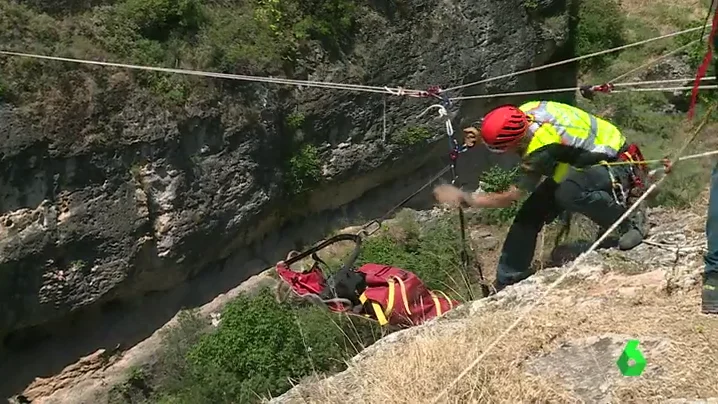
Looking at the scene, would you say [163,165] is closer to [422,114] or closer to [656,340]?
[422,114]

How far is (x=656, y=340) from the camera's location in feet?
14.7

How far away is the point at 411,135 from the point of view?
11.9 m

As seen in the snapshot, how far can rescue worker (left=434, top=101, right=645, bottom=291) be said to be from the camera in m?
6.00

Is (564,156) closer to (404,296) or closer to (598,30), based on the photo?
(404,296)

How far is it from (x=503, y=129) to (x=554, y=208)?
1110 mm

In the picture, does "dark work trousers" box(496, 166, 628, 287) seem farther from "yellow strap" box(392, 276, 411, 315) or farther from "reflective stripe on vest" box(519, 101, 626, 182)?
"yellow strap" box(392, 276, 411, 315)

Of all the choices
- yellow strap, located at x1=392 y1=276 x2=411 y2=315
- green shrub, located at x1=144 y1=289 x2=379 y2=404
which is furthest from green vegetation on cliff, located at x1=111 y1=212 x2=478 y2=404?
yellow strap, located at x1=392 y1=276 x2=411 y2=315

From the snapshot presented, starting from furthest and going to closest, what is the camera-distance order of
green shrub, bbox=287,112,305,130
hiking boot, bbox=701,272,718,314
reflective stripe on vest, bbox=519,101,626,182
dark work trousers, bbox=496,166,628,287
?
green shrub, bbox=287,112,305,130 → dark work trousers, bbox=496,166,628,287 → reflective stripe on vest, bbox=519,101,626,182 → hiking boot, bbox=701,272,718,314

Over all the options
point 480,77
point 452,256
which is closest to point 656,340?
point 452,256

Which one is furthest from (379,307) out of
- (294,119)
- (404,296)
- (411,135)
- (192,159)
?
(411,135)

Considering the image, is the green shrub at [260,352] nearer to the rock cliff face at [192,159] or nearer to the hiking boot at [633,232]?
the rock cliff face at [192,159]

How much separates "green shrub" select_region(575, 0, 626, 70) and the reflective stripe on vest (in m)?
7.74

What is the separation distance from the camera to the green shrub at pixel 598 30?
1367cm

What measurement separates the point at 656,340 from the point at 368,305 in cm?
315
